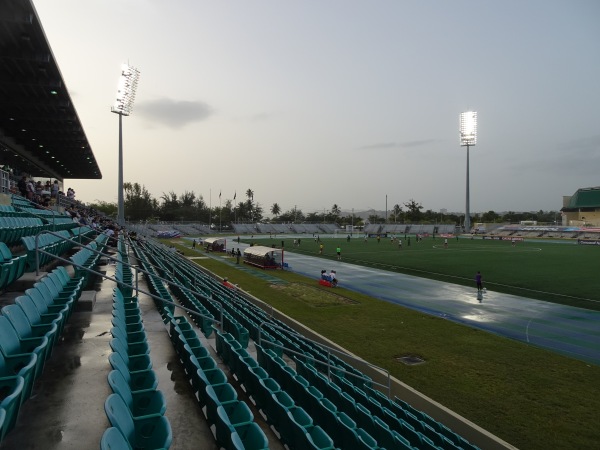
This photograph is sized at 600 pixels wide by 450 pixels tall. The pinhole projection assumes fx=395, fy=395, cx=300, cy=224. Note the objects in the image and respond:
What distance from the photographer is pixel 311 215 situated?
175 m

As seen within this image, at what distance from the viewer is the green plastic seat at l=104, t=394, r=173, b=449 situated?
317 centimetres

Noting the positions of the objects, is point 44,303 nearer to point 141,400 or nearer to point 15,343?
point 15,343

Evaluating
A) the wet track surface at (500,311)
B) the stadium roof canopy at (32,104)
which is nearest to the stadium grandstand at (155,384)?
the stadium roof canopy at (32,104)

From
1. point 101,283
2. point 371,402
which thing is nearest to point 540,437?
point 371,402

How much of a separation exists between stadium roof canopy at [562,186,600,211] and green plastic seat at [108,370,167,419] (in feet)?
387

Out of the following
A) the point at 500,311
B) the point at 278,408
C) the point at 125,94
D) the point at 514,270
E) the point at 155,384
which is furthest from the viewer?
the point at 125,94

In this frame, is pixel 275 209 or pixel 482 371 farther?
pixel 275 209

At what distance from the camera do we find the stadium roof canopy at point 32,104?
1305 cm

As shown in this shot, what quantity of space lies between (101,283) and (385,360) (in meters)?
9.10

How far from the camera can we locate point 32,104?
2052 centimetres

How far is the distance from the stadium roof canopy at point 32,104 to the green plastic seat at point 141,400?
12587mm

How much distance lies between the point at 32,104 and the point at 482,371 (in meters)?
23.7

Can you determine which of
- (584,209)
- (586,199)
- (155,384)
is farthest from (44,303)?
(586,199)

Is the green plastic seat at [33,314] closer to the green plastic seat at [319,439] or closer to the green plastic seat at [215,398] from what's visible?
the green plastic seat at [215,398]
